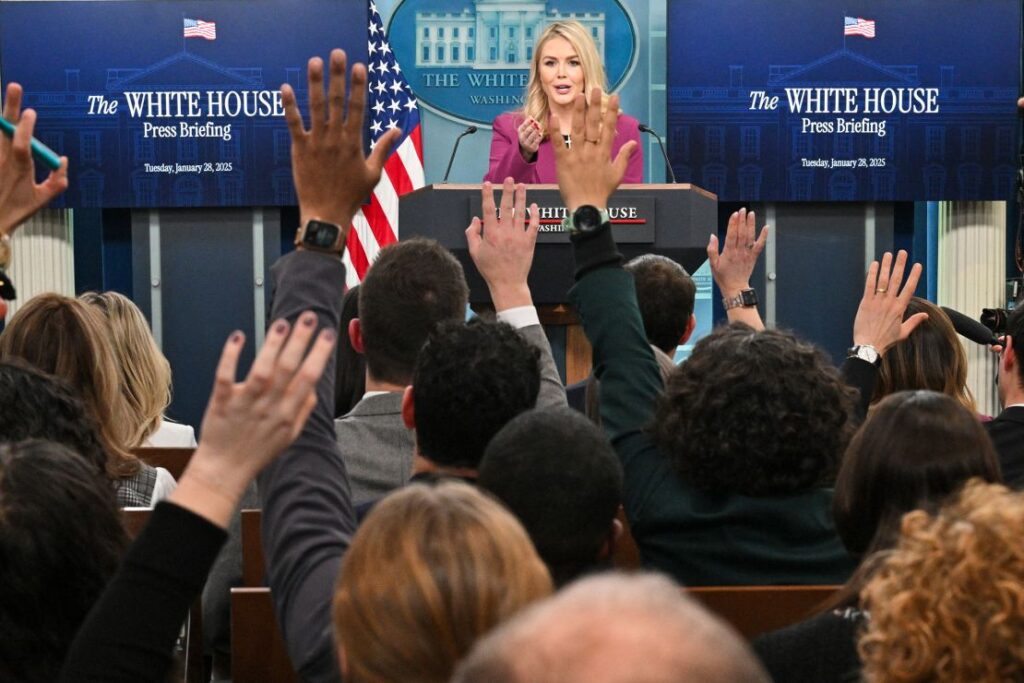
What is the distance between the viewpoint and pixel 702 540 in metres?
2.29

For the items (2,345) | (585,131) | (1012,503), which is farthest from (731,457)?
(2,345)

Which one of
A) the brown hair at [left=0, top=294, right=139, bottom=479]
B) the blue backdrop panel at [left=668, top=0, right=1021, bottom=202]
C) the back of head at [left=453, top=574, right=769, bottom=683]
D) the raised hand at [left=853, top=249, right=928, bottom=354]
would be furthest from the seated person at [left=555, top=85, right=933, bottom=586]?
the blue backdrop panel at [left=668, top=0, right=1021, bottom=202]

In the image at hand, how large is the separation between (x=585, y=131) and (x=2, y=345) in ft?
5.24

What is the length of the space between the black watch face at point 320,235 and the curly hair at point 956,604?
0.90m

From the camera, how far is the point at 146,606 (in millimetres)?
1376

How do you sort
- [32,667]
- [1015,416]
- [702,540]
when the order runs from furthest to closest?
[1015,416], [702,540], [32,667]

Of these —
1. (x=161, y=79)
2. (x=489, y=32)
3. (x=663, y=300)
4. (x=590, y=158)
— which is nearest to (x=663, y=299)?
(x=663, y=300)

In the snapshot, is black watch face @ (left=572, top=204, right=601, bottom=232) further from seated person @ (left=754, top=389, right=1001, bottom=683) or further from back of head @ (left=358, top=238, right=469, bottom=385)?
seated person @ (left=754, top=389, right=1001, bottom=683)

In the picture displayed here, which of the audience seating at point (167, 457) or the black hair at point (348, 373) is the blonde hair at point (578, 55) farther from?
the audience seating at point (167, 457)

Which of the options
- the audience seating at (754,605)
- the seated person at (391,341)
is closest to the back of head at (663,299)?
the seated person at (391,341)

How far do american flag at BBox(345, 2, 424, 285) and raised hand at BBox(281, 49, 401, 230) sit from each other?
186 inches

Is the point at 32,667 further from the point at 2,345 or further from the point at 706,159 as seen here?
the point at 706,159

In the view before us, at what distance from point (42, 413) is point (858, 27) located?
212 inches

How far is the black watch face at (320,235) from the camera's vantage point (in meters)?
1.87
